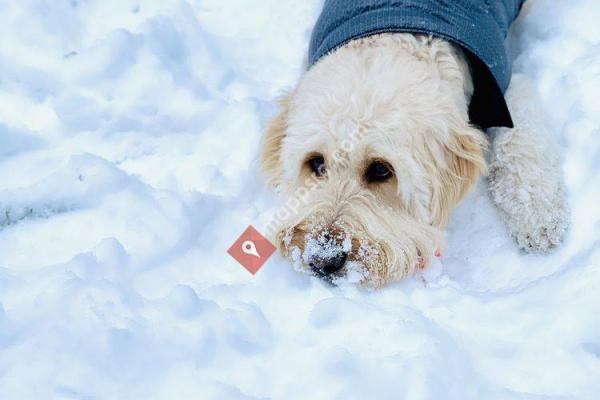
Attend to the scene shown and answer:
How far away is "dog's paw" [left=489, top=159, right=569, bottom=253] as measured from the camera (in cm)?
282

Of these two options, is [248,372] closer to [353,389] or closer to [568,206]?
[353,389]

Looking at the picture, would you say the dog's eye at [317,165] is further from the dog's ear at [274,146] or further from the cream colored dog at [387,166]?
the dog's ear at [274,146]

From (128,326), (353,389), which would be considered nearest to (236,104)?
(128,326)

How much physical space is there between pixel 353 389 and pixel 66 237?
1401mm

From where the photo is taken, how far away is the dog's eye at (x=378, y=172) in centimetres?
277

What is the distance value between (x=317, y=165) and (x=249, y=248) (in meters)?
0.49

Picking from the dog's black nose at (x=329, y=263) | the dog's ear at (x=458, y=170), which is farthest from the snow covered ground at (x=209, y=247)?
the dog's ear at (x=458, y=170)

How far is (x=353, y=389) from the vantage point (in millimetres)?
1979

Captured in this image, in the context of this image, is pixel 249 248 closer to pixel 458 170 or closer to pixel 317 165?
pixel 317 165

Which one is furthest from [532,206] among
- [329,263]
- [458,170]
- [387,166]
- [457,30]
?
[329,263]

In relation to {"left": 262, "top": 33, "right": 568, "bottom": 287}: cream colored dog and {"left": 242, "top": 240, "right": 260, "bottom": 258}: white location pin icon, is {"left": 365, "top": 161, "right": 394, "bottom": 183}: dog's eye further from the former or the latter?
{"left": 242, "top": 240, "right": 260, "bottom": 258}: white location pin icon

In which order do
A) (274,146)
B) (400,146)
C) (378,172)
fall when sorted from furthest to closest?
1. (274,146)
2. (378,172)
3. (400,146)

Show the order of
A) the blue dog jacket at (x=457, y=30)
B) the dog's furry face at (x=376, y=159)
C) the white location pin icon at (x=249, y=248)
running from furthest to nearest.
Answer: the blue dog jacket at (x=457, y=30), the white location pin icon at (x=249, y=248), the dog's furry face at (x=376, y=159)

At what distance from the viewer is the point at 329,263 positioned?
248cm
